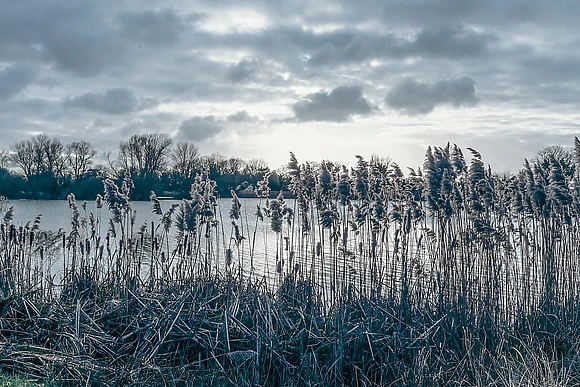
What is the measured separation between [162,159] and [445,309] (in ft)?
111

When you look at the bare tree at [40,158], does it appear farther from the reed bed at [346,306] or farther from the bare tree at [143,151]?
the reed bed at [346,306]

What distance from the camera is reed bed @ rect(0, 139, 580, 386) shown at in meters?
5.18

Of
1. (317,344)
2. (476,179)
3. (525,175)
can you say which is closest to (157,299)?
(317,344)

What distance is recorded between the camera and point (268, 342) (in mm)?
5441

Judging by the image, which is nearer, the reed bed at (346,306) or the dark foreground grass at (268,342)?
the dark foreground grass at (268,342)

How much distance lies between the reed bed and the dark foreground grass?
2 cm

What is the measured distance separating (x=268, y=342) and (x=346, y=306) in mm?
1205

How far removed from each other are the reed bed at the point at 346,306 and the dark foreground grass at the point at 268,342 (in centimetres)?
2

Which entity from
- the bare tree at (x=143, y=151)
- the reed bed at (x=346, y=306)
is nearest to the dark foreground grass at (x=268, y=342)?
the reed bed at (x=346, y=306)

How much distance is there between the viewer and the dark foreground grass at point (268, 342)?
4996 millimetres

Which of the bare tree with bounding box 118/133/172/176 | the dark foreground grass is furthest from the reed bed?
the bare tree with bounding box 118/133/172/176

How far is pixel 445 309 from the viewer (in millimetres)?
6285

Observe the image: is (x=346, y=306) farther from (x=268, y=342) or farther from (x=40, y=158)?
(x=40, y=158)

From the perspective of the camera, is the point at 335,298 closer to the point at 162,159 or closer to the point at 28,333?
the point at 28,333
